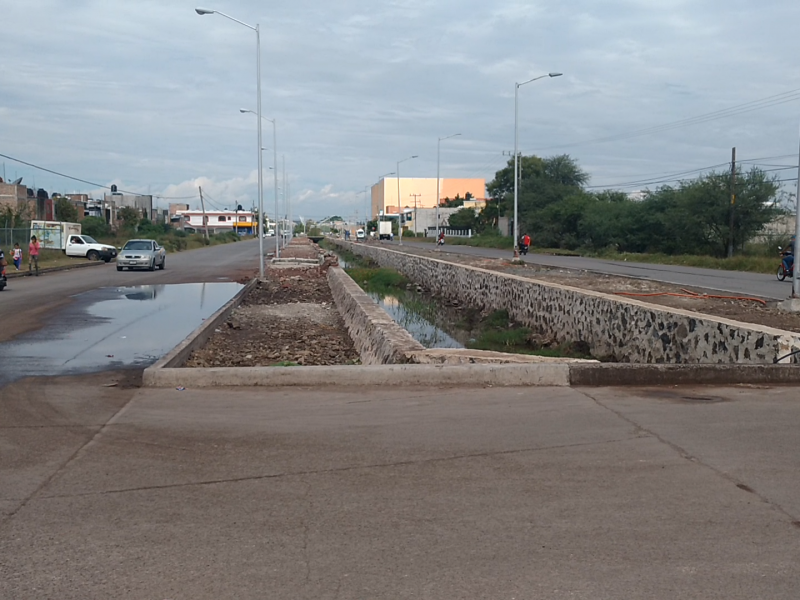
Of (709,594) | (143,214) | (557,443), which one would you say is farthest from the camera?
(143,214)

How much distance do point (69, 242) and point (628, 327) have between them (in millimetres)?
49588

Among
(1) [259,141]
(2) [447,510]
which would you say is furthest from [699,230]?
(2) [447,510]

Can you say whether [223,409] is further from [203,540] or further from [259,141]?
[259,141]

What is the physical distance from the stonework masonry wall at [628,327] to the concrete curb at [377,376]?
303 centimetres

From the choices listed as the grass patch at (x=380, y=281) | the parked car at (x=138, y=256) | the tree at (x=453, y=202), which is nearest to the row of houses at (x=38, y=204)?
the parked car at (x=138, y=256)

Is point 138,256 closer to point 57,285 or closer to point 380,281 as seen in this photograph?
point 57,285

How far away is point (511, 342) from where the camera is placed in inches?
790

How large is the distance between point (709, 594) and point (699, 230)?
5380 centimetres

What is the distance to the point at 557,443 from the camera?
24.3 feet

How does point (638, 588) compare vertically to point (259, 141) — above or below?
below

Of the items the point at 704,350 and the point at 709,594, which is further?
the point at 704,350

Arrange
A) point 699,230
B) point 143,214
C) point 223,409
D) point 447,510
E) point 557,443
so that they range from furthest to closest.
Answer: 1. point 143,214
2. point 699,230
3. point 223,409
4. point 557,443
5. point 447,510

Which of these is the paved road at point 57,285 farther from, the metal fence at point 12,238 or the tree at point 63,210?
the tree at point 63,210

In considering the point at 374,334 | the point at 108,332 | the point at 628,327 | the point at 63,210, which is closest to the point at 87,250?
the point at 63,210
